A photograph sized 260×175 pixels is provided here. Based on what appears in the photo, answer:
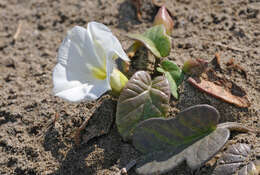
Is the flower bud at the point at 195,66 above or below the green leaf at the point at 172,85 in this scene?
above

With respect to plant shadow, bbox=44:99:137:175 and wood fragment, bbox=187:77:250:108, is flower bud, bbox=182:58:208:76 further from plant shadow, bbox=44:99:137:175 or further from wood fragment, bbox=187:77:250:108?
plant shadow, bbox=44:99:137:175

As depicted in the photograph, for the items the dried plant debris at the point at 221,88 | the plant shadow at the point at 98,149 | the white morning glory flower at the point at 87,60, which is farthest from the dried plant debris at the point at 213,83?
the plant shadow at the point at 98,149

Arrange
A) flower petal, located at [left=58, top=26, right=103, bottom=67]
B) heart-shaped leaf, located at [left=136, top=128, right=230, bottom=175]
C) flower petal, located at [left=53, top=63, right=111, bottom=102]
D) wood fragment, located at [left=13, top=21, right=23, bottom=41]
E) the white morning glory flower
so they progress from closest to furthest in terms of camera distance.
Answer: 1. heart-shaped leaf, located at [left=136, top=128, right=230, bottom=175]
2. flower petal, located at [left=53, top=63, right=111, bottom=102]
3. the white morning glory flower
4. flower petal, located at [left=58, top=26, right=103, bottom=67]
5. wood fragment, located at [left=13, top=21, right=23, bottom=41]

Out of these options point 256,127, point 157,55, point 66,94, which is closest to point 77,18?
point 157,55

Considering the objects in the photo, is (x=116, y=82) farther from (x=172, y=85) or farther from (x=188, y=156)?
(x=188, y=156)

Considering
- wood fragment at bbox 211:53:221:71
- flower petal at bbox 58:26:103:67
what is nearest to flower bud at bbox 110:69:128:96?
flower petal at bbox 58:26:103:67

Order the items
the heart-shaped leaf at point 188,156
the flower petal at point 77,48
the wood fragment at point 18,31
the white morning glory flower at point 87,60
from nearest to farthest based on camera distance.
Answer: the heart-shaped leaf at point 188,156
the white morning glory flower at point 87,60
the flower petal at point 77,48
the wood fragment at point 18,31

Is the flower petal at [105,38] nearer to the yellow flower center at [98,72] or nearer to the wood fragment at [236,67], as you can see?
the yellow flower center at [98,72]
